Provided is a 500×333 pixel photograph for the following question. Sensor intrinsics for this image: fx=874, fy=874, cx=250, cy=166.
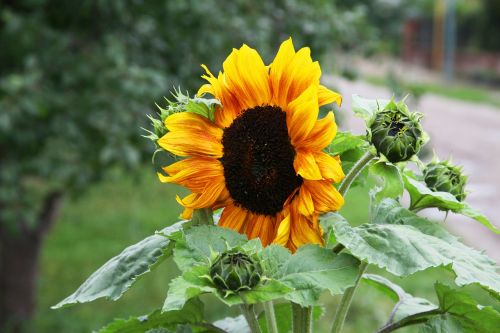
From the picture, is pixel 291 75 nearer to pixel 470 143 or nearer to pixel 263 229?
pixel 263 229

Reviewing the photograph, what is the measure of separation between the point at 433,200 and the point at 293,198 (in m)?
0.17

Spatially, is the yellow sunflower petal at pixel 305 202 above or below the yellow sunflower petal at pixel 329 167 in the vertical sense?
below

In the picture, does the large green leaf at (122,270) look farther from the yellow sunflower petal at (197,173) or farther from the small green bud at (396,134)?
the small green bud at (396,134)

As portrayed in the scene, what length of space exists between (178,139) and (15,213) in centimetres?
220

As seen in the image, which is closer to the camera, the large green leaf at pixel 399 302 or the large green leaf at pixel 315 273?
the large green leaf at pixel 315 273

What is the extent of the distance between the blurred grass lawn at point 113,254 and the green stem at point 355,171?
2363 mm

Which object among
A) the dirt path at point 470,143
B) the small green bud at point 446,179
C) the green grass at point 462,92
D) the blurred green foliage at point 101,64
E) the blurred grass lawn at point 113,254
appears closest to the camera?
the small green bud at point 446,179

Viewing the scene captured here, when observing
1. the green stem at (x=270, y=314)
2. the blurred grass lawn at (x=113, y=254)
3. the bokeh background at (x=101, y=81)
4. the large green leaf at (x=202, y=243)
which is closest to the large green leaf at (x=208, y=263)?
the large green leaf at (x=202, y=243)

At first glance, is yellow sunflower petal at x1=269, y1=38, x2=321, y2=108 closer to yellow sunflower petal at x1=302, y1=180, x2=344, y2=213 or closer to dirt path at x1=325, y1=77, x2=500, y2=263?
yellow sunflower petal at x1=302, y1=180, x2=344, y2=213

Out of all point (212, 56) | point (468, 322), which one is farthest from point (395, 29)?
point (468, 322)

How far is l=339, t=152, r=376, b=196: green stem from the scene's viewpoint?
882 millimetres

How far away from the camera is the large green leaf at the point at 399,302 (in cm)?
108

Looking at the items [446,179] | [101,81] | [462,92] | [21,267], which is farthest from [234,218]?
[462,92]

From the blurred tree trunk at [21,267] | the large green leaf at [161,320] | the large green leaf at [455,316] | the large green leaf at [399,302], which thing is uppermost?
the large green leaf at [455,316]
